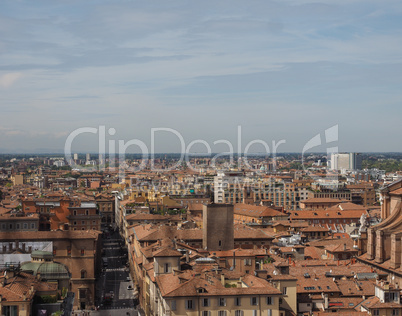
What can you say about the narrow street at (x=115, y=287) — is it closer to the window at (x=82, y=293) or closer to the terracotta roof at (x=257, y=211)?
the window at (x=82, y=293)

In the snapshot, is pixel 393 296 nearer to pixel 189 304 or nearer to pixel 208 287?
pixel 208 287

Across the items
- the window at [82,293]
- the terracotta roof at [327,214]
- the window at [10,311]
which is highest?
the window at [10,311]

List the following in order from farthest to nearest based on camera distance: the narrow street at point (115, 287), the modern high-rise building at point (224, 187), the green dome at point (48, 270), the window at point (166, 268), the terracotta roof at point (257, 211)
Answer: the modern high-rise building at point (224, 187), the terracotta roof at point (257, 211), the narrow street at point (115, 287), the window at point (166, 268), the green dome at point (48, 270)

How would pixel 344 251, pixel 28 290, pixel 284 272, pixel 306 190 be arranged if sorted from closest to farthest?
pixel 28 290, pixel 284 272, pixel 344 251, pixel 306 190

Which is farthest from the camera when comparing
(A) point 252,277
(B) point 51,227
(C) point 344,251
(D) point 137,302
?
(B) point 51,227

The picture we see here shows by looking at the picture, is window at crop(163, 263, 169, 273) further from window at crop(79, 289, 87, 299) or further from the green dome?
window at crop(79, 289, 87, 299)

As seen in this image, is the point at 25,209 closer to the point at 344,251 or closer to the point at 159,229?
the point at 159,229

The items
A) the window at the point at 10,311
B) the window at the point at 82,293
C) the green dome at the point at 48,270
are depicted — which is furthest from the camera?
the window at the point at 82,293

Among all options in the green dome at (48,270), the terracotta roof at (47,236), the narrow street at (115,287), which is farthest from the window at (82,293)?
the green dome at (48,270)

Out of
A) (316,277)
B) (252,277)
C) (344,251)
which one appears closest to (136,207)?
(344,251)
